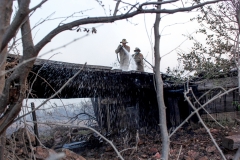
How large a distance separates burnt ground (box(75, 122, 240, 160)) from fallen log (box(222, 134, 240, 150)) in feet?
0.38

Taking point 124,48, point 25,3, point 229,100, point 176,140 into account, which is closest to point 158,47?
point 25,3

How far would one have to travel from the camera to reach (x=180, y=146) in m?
6.35

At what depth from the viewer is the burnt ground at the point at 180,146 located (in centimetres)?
586

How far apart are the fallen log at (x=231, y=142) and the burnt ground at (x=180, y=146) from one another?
116 mm

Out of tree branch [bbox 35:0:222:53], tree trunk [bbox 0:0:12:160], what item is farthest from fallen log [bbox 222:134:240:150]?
tree trunk [bbox 0:0:12:160]

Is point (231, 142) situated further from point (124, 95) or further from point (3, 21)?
point (3, 21)

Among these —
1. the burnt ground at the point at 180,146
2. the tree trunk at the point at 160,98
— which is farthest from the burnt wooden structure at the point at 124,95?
the tree trunk at the point at 160,98

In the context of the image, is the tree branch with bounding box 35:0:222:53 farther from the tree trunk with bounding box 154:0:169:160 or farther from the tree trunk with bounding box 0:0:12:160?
the tree trunk with bounding box 154:0:169:160

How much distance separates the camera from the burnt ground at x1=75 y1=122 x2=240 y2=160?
586 cm

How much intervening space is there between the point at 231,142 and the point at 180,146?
3.54 feet

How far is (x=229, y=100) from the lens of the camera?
8.46m

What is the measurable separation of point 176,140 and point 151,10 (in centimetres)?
589

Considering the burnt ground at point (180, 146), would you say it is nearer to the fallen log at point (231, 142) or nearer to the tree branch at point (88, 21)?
the fallen log at point (231, 142)

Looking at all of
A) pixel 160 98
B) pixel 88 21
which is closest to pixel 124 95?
pixel 160 98
